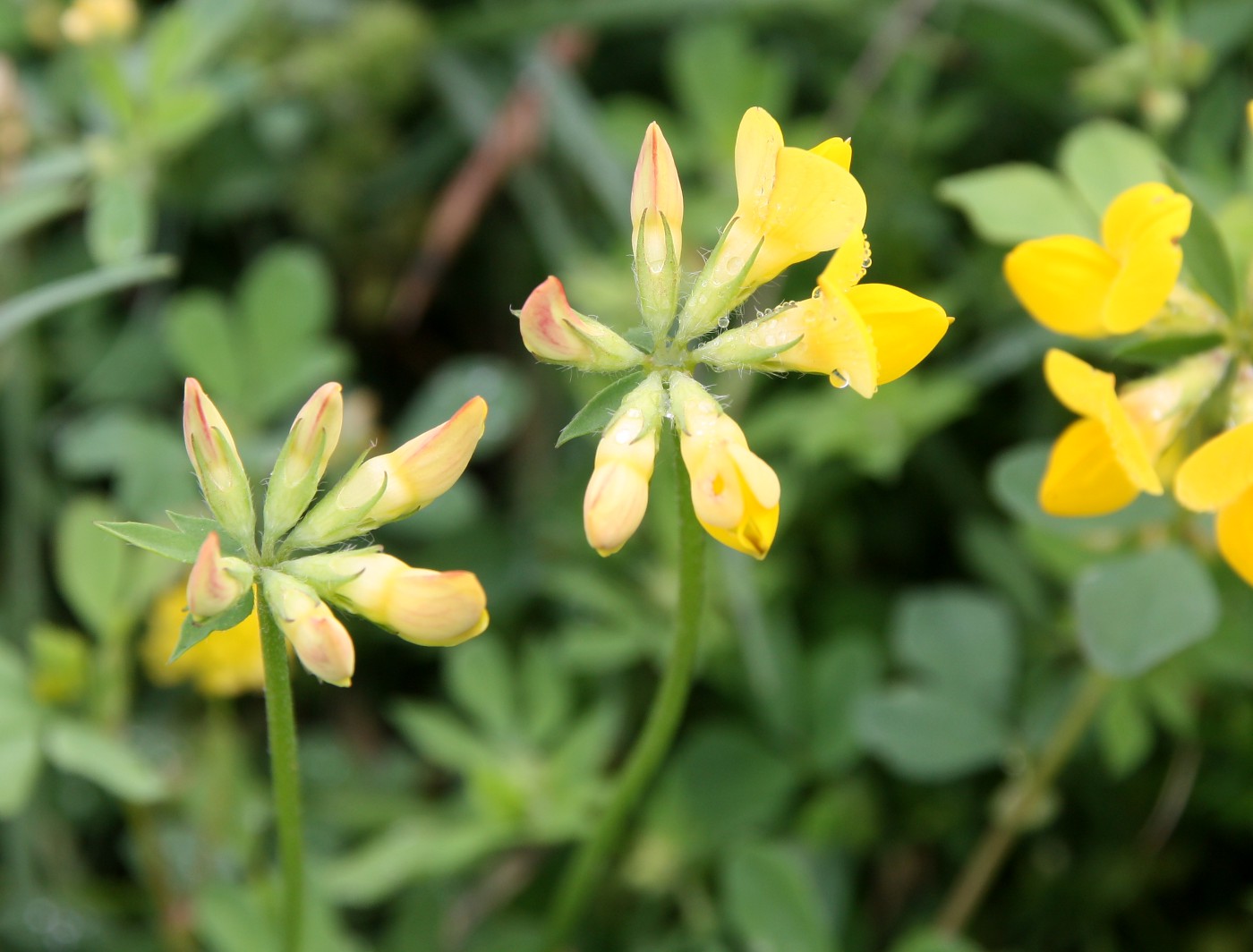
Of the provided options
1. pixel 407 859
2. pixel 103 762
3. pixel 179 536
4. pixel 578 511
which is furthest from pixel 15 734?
pixel 578 511

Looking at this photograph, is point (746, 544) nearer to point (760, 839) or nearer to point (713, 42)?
point (760, 839)

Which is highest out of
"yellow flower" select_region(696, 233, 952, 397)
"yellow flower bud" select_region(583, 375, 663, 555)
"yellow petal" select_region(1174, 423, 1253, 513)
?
"yellow flower" select_region(696, 233, 952, 397)

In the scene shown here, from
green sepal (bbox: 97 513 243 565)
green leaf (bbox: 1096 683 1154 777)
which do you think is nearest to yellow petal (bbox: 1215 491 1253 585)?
green leaf (bbox: 1096 683 1154 777)

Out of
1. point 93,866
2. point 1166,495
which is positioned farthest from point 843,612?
point 93,866

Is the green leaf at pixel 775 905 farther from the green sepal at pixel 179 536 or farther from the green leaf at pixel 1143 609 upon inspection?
the green sepal at pixel 179 536

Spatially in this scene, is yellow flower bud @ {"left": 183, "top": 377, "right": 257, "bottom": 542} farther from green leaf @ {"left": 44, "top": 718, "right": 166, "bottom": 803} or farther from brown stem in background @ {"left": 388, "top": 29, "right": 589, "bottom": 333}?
brown stem in background @ {"left": 388, "top": 29, "right": 589, "bottom": 333}

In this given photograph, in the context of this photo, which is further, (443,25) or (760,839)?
(443,25)

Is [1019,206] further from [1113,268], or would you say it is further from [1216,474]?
[1216,474]

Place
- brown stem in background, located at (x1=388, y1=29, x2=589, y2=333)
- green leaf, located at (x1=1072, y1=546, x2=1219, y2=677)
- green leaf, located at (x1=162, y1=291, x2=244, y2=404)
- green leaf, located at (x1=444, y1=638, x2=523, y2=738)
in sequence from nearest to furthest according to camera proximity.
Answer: green leaf, located at (x1=1072, y1=546, x2=1219, y2=677), green leaf, located at (x1=444, y1=638, x2=523, y2=738), green leaf, located at (x1=162, y1=291, x2=244, y2=404), brown stem in background, located at (x1=388, y1=29, x2=589, y2=333)
